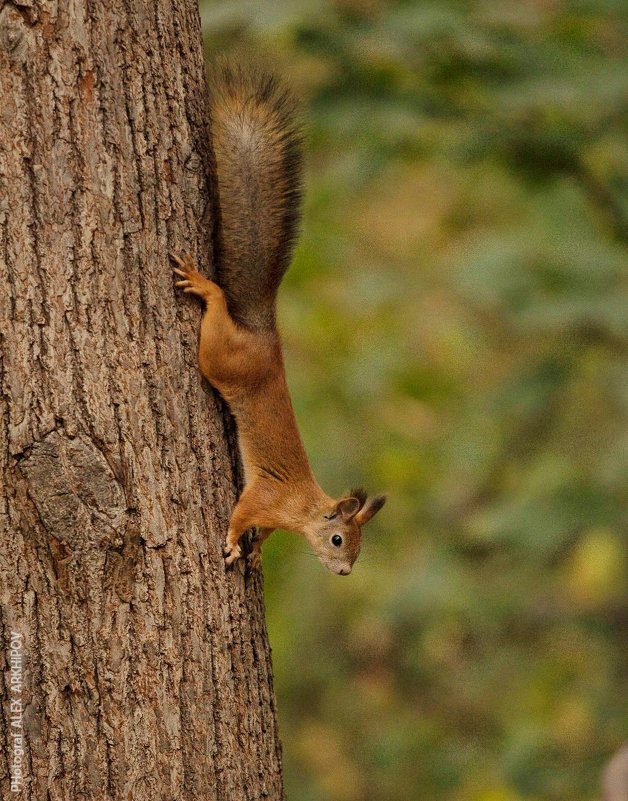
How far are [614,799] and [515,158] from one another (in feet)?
8.15

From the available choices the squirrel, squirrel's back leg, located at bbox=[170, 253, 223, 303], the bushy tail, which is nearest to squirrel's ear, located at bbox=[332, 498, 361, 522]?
the squirrel

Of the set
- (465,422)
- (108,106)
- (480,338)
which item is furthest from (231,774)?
(480,338)

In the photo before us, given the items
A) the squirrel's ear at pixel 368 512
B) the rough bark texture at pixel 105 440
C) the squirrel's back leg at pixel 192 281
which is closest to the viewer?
the rough bark texture at pixel 105 440

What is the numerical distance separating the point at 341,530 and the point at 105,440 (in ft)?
4.59

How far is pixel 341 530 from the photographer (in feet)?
10.6

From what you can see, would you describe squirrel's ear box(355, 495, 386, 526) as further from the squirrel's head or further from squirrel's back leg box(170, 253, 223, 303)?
squirrel's back leg box(170, 253, 223, 303)

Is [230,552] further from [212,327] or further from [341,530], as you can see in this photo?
[341,530]

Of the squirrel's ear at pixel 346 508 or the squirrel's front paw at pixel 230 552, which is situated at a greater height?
the squirrel's ear at pixel 346 508

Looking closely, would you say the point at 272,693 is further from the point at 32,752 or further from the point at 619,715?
the point at 619,715

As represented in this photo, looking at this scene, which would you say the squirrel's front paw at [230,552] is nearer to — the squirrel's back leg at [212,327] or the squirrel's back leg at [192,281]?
the squirrel's back leg at [212,327]

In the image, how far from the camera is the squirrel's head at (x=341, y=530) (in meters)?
3.15

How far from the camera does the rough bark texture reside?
6.19ft

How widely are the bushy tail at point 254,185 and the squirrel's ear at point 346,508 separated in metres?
0.78

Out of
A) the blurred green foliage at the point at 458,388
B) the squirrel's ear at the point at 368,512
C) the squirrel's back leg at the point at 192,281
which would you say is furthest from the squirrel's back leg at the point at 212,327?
the squirrel's ear at the point at 368,512
